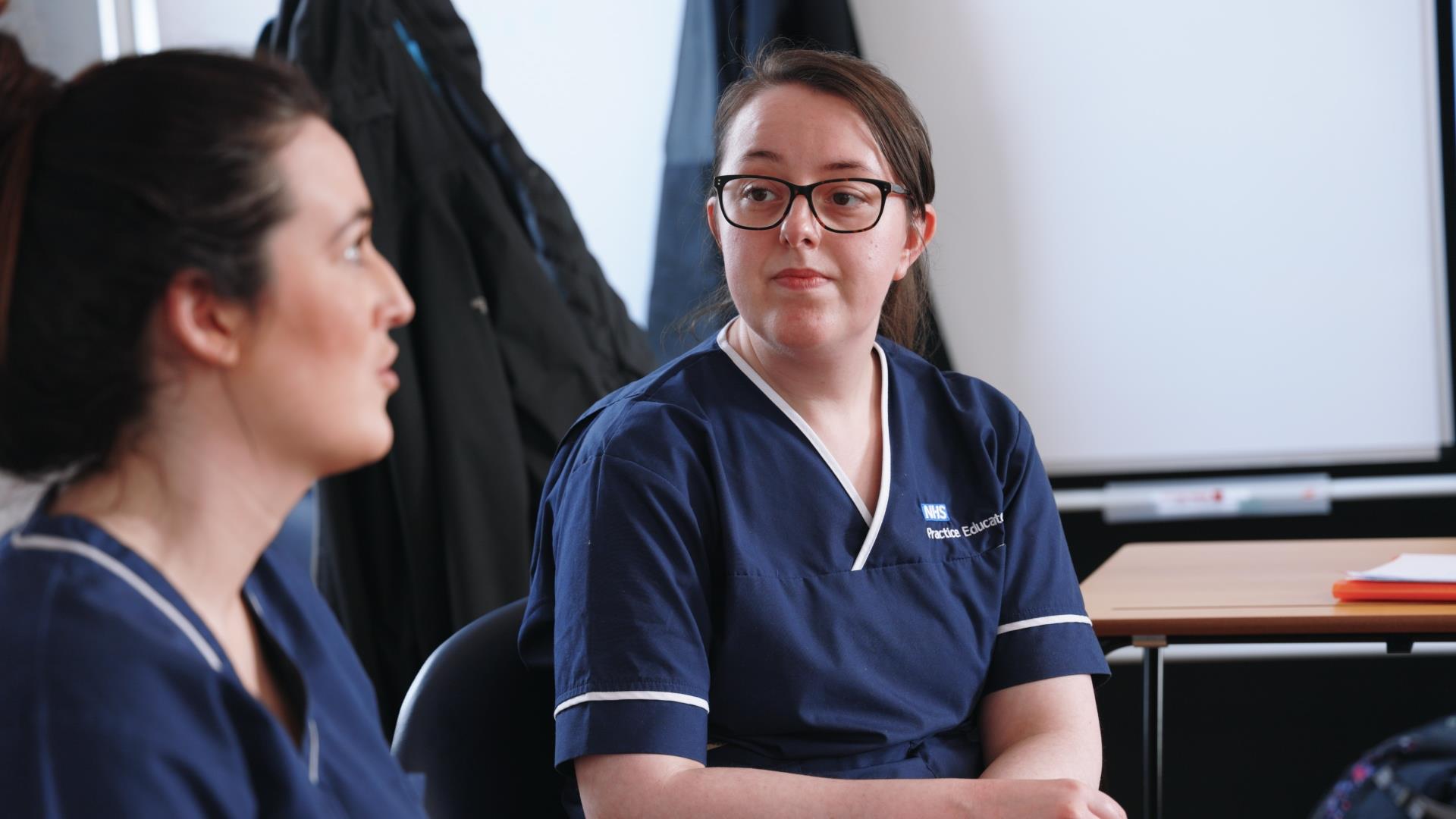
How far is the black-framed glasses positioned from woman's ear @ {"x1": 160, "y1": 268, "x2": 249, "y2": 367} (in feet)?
2.33

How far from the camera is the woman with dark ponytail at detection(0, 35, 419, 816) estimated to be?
0.71 metres

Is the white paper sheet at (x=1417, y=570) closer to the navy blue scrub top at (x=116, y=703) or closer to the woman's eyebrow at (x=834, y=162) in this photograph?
the woman's eyebrow at (x=834, y=162)

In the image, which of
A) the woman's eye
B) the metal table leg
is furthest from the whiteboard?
the woman's eye

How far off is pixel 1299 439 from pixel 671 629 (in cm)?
175

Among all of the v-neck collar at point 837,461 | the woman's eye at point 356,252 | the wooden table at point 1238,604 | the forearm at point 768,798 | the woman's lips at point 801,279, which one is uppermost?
the woman's eye at point 356,252

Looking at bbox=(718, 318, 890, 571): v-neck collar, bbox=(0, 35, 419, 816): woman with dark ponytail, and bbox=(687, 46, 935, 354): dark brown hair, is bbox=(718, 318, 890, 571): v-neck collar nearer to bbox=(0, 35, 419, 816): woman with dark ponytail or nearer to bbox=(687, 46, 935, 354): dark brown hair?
bbox=(687, 46, 935, 354): dark brown hair

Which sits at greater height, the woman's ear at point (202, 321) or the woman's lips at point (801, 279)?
the woman's ear at point (202, 321)

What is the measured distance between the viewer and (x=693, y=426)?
1.36 meters

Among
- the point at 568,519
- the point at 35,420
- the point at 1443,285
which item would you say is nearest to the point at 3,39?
the point at 35,420

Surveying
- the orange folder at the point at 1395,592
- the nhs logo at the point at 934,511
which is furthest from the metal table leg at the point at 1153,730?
the nhs logo at the point at 934,511

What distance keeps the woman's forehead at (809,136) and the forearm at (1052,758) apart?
60 cm

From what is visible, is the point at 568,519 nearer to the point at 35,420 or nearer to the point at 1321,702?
the point at 35,420

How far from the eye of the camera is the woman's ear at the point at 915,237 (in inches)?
59.8

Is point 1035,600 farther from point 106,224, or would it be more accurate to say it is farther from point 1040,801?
point 106,224
